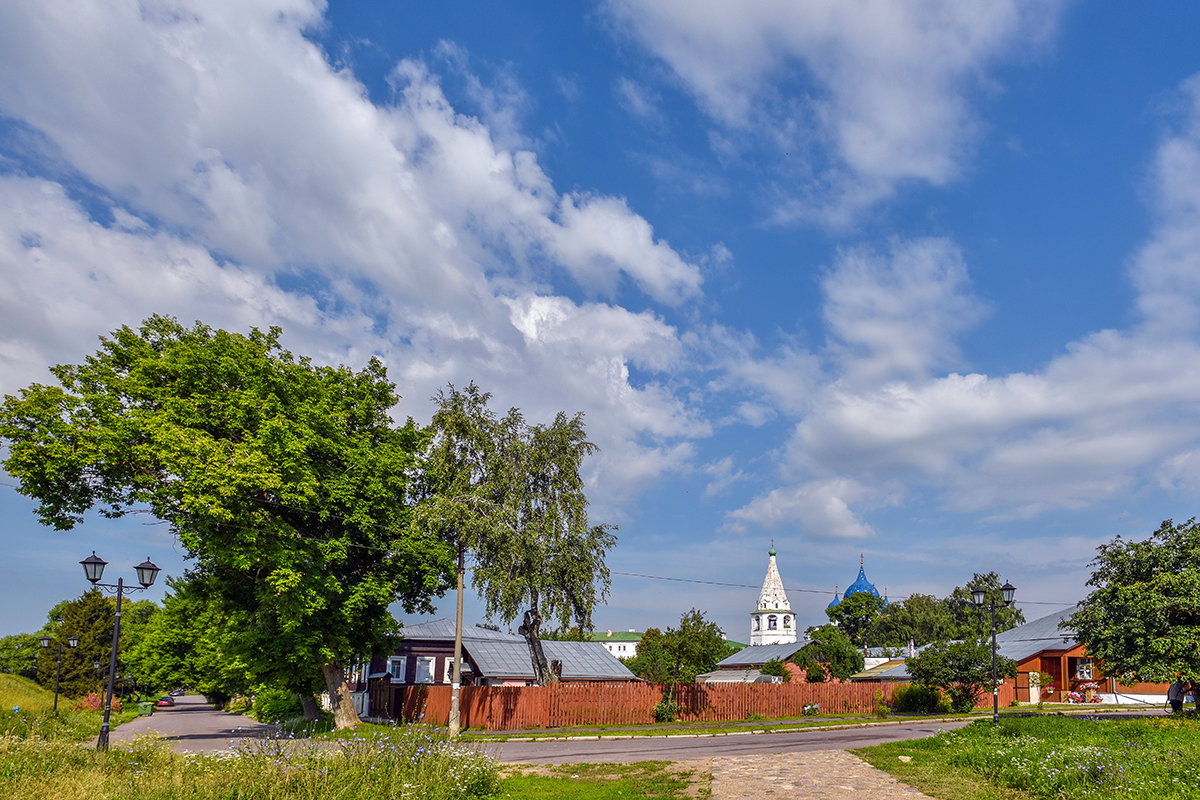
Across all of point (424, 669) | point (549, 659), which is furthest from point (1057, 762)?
point (549, 659)

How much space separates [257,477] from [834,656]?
51891 mm

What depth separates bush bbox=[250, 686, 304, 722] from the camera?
4525 cm

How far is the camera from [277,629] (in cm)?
3019

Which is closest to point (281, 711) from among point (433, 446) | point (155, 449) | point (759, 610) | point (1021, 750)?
point (433, 446)

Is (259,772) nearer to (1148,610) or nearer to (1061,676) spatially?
(1148,610)

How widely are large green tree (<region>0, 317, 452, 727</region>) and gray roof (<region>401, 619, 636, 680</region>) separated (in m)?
12.8

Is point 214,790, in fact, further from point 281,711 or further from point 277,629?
point 281,711

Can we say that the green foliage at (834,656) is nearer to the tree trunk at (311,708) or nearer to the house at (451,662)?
the house at (451,662)

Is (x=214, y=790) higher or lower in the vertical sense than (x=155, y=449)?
lower

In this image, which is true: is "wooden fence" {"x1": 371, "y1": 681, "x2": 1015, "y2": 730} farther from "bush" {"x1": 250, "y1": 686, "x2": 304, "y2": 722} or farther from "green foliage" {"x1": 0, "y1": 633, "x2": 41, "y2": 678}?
"green foliage" {"x1": 0, "y1": 633, "x2": 41, "y2": 678}

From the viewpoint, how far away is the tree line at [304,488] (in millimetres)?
27500

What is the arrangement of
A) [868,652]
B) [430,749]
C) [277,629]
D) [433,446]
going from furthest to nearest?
1. [868,652]
2. [433,446]
3. [277,629]
4. [430,749]

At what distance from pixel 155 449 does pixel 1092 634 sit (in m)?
34.8

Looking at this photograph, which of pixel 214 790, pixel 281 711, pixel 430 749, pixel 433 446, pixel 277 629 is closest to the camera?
pixel 214 790
